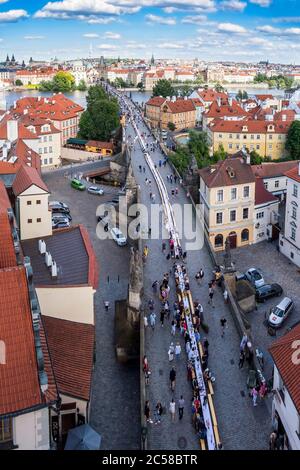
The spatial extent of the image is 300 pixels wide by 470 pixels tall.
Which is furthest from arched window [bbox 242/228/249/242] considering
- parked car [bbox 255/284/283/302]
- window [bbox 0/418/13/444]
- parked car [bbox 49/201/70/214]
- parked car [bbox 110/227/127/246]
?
window [bbox 0/418/13/444]

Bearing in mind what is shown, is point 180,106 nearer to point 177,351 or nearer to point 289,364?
point 177,351

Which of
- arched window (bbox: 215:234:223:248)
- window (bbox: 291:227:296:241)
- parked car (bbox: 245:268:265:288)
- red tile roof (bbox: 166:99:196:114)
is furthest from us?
red tile roof (bbox: 166:99:196:114)

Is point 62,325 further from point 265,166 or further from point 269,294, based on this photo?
point 265,166

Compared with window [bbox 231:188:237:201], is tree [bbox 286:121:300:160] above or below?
above

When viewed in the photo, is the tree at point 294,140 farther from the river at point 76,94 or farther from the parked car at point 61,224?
the river at point 76,94

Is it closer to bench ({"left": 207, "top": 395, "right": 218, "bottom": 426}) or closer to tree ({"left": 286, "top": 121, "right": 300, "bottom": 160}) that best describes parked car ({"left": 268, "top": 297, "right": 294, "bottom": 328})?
bench ({"left": 207, "top": 395, "right": 218, "bottom": 426})

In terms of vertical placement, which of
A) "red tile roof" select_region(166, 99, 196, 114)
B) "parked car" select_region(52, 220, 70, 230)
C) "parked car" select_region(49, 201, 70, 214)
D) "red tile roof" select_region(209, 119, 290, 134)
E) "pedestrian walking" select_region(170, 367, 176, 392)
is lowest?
"pedestrian walking" select_region(170, 367, 176, 392)

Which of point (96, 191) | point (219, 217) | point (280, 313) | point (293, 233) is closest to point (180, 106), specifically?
point (96, 191)
